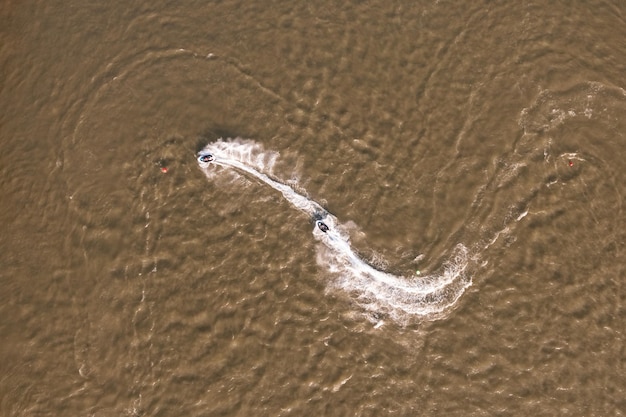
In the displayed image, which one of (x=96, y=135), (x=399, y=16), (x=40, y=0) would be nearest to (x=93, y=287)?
(x=96, y=135)

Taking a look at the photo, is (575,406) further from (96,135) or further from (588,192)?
(96,135)

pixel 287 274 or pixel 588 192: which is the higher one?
pixel 588 192

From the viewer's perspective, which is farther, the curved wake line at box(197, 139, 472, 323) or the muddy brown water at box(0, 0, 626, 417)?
the curved wake line at box(197, 139, 472, 323)

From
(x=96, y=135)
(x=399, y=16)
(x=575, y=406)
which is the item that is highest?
(x=399, y=16)

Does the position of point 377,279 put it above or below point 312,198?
below

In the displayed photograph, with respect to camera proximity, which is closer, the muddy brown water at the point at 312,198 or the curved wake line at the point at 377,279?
the muddy brown water at the point at 312,198

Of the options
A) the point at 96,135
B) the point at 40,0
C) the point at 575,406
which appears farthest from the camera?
the point at 40,0

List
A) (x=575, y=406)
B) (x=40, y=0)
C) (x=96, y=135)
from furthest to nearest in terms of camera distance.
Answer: (x=40, y=0) < (x=96, y=135) < (x=575, y=406)

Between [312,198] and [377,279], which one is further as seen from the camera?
[312,198]
